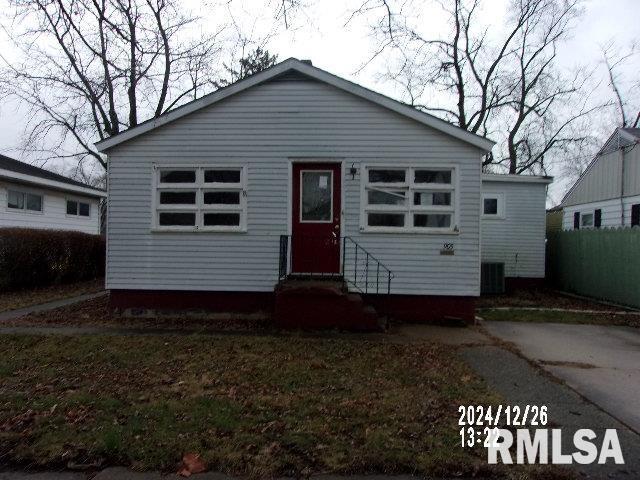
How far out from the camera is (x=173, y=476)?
11.8 ft

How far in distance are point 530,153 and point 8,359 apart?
1169 inches

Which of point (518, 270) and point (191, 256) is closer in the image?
point (191, 256)

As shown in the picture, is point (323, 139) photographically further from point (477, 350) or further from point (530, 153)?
point (530, 153)

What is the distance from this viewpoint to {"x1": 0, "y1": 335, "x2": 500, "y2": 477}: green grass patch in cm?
385

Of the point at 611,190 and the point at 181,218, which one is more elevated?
the point at 611,190

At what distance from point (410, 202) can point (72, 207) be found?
56.3ft

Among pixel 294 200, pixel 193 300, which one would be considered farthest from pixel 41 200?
pixel 294 200

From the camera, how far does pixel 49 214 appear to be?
1986 cm

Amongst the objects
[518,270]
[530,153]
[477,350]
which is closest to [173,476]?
[477,350]

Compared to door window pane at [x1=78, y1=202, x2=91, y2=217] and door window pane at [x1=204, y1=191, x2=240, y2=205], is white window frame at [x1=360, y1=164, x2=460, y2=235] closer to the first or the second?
door window pane at [x1=204, y1=191, x2=240, y2=205]

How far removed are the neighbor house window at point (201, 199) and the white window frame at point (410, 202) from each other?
7.66 ft

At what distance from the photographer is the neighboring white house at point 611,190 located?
1588cm

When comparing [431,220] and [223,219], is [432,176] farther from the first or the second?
[223,219]

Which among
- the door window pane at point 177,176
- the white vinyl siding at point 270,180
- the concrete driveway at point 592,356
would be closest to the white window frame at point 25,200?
the white vinyl siding at point 270,180
